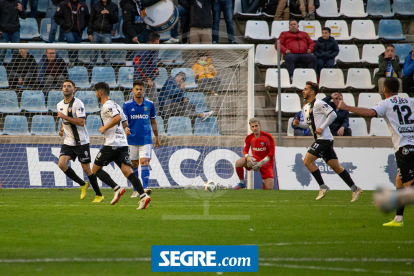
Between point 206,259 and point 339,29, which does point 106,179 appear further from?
point 339,29

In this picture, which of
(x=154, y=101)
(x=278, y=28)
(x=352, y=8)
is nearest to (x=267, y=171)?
(x=154, y=101)

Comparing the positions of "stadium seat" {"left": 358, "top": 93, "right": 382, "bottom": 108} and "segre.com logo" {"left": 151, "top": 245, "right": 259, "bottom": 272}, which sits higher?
"stadium seat" {"left": 358, "top": 93, "right": 382, "bottom": 108}

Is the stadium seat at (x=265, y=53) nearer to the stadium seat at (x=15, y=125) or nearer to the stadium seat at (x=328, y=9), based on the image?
the stadium seat at (x=328, y=9)

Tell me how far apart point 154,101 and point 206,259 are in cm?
859

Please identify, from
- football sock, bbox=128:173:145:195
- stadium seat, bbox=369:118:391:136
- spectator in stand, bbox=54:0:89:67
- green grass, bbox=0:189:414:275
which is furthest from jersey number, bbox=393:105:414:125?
spectator in stand, bbox=54:0:89:67

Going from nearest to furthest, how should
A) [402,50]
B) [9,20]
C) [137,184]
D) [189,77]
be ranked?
1. [137,184]
2. [189,77]
3. [9,20]
4. [402,50]

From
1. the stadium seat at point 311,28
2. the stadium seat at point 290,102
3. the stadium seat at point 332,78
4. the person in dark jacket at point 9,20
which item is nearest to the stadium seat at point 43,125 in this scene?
the person in dark jacket at point 9,20

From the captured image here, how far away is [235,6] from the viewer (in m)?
16.8

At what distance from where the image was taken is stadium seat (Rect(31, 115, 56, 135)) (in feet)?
42.0

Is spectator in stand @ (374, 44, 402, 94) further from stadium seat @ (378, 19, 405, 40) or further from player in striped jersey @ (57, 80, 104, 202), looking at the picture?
player in striped jersey @ (57, 80, 104, 202)

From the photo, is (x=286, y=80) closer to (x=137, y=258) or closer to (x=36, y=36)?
(x=36, y=36)

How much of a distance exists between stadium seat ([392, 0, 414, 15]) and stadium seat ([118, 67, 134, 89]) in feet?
30.6

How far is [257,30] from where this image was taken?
16188mm

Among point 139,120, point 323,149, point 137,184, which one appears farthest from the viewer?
point 139,120
